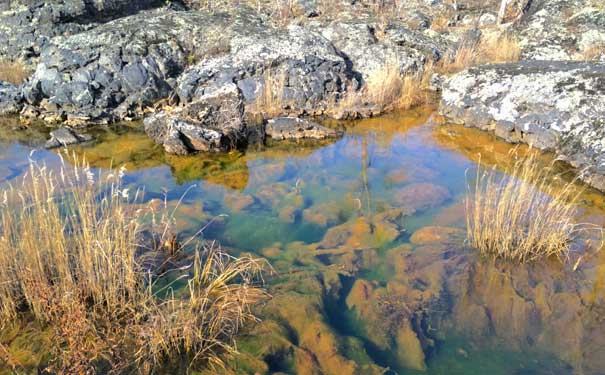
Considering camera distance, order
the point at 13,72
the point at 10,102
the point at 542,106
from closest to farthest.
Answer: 1. the point at 542,106
2. the point at 10,102
3. the point at 13,72

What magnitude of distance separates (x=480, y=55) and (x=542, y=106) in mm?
4119

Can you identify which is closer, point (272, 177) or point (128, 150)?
point (272, 177)

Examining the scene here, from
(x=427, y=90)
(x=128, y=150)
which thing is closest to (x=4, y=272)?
(x=128, y=150)

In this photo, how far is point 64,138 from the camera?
7910 mm

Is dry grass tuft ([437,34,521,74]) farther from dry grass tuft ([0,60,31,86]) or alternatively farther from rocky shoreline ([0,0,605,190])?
dry grass tuft ([0,60,31,86])

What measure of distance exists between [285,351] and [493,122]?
6.44 m

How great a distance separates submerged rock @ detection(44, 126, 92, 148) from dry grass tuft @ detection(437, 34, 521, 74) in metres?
8.01

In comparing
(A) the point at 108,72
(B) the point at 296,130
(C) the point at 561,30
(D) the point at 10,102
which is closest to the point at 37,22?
(D) the point at 10,102

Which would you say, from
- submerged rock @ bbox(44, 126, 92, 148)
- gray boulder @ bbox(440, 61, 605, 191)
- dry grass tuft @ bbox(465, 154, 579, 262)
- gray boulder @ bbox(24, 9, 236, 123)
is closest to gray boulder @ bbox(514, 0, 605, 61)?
gray boulder @ bbox(440, 61, 605, 191)

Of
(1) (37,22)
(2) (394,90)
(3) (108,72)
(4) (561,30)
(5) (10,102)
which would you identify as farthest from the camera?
(4) (561,30)

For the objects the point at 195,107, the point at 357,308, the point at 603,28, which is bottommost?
the point at 357,308

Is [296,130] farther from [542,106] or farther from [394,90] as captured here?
[542,106]

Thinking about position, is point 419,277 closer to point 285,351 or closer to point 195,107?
point 285,351

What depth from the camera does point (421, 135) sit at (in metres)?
8.38
